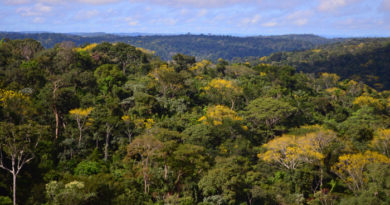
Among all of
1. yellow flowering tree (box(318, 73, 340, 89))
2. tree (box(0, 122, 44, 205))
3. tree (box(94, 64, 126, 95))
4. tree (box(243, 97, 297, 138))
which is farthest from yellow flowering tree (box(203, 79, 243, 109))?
yellow flowering tree (box(318, 73, 340, 89))

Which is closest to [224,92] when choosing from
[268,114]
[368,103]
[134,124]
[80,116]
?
[268,114]

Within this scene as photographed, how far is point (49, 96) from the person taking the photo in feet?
78.1

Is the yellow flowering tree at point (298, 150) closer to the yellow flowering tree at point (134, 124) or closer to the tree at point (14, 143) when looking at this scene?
the yellow flowering tree at point (134, 124)

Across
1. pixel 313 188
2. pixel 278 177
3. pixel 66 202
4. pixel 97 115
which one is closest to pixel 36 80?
pixel 97 115

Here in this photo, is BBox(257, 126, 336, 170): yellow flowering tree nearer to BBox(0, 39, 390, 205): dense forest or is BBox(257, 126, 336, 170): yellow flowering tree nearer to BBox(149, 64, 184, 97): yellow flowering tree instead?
BBox(0, 39, 390, 205): dense forest

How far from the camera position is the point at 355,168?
19781 mm

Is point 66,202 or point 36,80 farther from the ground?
point 36,80

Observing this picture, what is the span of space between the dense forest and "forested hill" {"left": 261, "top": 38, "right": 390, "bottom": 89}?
76153 mm

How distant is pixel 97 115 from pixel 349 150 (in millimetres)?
20112

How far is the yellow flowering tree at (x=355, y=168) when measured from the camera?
19.6 meters

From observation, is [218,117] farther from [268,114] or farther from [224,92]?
[224,92]

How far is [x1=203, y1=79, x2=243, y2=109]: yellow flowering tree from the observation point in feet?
114

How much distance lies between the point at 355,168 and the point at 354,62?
10888cm

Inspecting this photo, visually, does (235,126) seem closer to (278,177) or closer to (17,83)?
(278,177)
